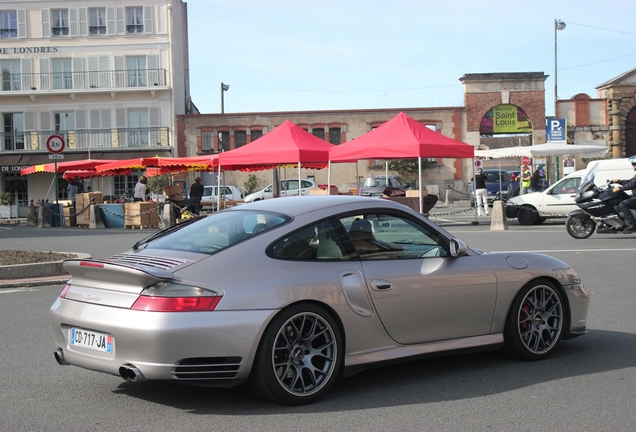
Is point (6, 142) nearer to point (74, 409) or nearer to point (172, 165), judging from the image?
point (172, 165)

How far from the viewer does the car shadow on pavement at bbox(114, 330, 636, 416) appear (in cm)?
507

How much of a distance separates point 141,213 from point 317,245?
21555 mm

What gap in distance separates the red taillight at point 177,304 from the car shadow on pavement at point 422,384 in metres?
0.74

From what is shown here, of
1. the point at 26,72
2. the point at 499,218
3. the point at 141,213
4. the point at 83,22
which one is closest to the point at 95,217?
the point at 141,213

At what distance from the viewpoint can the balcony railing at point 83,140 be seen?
49.1m

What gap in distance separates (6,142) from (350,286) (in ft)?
160

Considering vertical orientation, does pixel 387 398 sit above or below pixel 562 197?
below

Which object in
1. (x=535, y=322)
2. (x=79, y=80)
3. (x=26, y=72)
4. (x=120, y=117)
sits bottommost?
(x=535, y=322)

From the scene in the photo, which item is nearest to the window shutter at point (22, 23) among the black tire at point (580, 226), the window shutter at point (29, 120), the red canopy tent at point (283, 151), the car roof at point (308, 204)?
the window shutter at point (29, 120)

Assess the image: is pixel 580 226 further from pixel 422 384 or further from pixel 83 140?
pixel 83 140

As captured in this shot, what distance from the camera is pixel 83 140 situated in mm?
49281

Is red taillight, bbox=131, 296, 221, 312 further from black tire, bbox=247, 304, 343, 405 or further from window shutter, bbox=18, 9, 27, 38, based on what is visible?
window shutter, bbox=18, 9, 27, 38

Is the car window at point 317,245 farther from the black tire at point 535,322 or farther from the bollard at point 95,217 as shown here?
the bollard at point 95,217

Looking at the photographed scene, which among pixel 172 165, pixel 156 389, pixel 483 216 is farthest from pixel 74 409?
pixel 483 216
